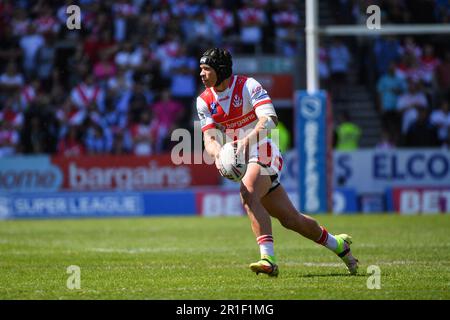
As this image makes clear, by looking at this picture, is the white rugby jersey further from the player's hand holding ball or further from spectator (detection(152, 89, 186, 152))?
spectator (detection(152, 89, 186, 152))

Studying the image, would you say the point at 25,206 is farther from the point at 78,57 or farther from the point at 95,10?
the point at 95,10

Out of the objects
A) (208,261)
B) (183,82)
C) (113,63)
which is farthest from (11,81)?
(208,261)

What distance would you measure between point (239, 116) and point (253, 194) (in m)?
0.92

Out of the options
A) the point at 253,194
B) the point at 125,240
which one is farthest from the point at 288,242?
the point at 253,194

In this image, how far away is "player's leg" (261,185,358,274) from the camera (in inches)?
369

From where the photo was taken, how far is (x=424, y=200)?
2181 cm

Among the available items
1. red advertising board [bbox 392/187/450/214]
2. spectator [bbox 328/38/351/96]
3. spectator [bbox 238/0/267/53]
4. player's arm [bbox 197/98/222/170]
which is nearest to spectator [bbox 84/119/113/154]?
spectator [bbox 238/0/267/53]

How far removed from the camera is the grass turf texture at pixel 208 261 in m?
8.18

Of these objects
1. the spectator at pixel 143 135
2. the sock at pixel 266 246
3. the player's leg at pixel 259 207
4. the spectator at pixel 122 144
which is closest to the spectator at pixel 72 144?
the spectator at pixel 122 144

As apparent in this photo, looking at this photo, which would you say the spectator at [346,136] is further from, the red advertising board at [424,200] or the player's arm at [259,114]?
the player's arm at [259,114]

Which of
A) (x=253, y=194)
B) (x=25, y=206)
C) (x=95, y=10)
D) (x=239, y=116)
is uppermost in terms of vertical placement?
(x=95, y=10)

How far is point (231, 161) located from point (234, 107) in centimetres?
62

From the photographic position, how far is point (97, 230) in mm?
16969

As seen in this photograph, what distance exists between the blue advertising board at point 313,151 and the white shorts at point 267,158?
11.4 m
